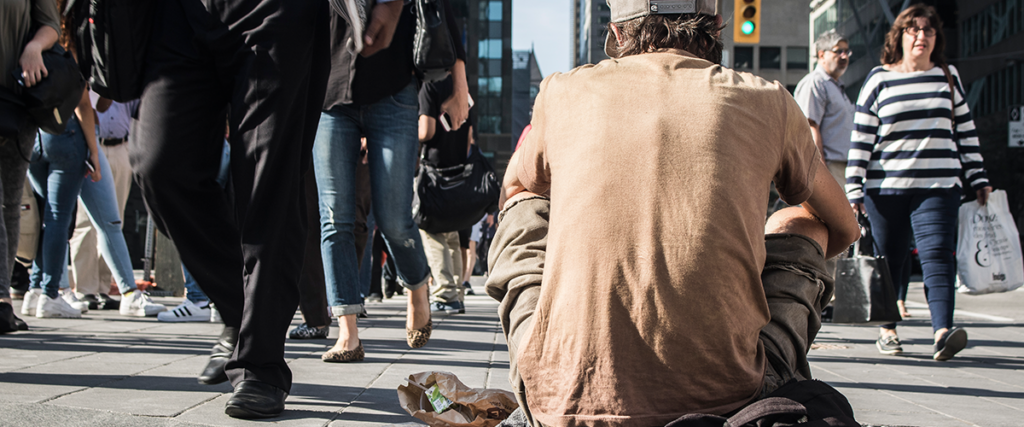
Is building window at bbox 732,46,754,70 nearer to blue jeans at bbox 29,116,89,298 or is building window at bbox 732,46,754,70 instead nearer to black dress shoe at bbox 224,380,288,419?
blue jeans at bbox 29,116,89,298

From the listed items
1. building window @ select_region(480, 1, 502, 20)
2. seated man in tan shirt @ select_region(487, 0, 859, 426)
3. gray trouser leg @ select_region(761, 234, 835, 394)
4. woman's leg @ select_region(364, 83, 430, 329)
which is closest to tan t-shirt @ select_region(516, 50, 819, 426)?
seated man in tan shirt @ select_region(487, 0, 859, 426)

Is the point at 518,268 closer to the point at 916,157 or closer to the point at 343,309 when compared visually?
the point at 343,309

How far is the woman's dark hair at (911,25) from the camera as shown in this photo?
546 cm

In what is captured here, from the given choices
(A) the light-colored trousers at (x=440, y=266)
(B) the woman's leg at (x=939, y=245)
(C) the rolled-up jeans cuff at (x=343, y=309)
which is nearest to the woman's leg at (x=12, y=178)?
(C) the rolled-up jeans cuff at (x=343, y=309)

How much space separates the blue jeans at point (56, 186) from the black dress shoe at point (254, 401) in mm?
4169

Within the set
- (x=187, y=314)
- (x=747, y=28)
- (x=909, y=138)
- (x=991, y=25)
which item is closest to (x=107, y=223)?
(x=187, y=314)

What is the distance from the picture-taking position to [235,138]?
2.91 metres

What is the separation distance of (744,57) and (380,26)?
91.9 meters

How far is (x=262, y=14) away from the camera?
2.92m

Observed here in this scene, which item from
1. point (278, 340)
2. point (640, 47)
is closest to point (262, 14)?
point (278, 340)

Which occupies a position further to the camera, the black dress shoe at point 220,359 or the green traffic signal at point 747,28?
the green traffic signal at point 747,28

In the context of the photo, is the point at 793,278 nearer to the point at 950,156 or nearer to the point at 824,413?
the point at 824,413

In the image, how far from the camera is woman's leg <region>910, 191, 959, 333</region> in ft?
17.2

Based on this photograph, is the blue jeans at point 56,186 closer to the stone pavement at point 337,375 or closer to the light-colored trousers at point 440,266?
the stone pavement at point 337,375
